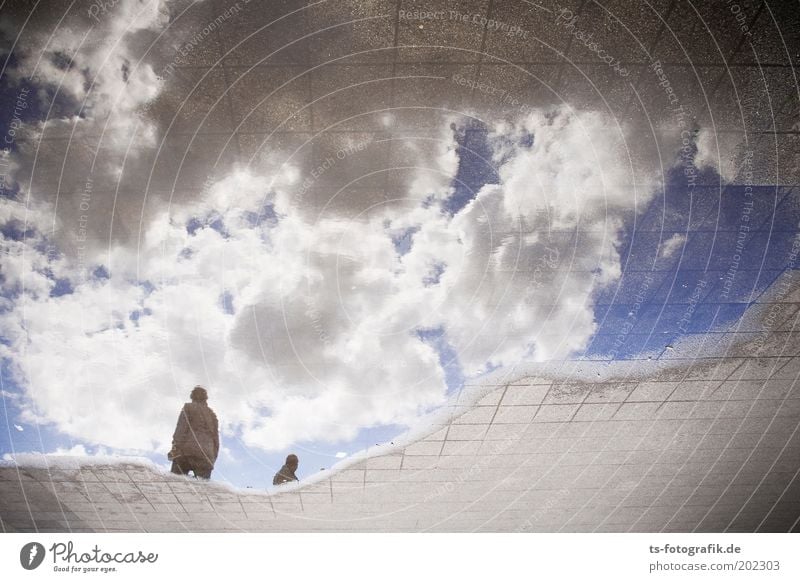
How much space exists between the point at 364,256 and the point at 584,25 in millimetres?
1612

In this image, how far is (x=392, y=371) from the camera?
277cm

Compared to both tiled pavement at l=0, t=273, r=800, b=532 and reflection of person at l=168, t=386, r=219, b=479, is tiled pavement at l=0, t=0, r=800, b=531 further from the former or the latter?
reflection of person at l=168, t=386, r=219, b=479

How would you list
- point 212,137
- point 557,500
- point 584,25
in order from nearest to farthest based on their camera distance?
point 584,25
point 212,137
point 557,500

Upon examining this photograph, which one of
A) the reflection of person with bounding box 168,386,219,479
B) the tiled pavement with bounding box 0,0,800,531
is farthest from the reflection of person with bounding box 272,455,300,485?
the reflection of person with bounding box 168,386,219,479

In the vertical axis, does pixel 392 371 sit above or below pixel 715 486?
above

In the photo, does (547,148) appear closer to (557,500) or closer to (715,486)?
(557,500)

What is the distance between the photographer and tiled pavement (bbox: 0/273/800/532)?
9.63 ft

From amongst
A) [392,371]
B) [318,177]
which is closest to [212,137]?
[318,177]

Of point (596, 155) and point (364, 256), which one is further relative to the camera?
point (364, 256)

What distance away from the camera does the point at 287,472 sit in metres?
3.04

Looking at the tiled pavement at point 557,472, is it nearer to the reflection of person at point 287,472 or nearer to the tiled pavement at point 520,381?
the tiled pavement at point 520,381
